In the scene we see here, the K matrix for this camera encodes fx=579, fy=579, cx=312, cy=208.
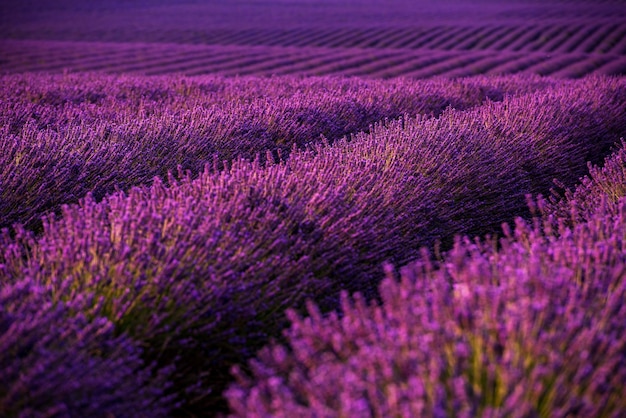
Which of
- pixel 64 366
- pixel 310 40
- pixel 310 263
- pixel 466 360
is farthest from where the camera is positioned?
pixel 310 40

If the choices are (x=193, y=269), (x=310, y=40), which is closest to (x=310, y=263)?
(x=193, y=269)

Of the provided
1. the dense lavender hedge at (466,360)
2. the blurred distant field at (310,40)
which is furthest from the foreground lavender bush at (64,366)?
the blurred distant field at (310,40)

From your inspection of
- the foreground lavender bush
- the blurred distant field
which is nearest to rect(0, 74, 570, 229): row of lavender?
the foreground lavender bush

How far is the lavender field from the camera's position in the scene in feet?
4.41

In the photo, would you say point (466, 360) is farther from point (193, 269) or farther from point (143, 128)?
point (143, 128)

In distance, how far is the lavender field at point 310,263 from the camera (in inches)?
52.9

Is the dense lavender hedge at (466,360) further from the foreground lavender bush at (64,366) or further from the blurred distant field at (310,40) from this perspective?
the blurred distant field at (310,40)

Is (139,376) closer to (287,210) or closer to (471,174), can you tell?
(287,210)

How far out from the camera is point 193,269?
6.46ft

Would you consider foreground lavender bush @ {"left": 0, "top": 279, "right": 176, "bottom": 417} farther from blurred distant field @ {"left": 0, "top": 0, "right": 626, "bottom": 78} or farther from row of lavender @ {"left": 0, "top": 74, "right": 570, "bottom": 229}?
blurred distant field @ {"left": 0, "top": 0, "right": 626, "bottom": 78}

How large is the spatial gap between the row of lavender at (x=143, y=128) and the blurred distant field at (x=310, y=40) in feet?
26.5

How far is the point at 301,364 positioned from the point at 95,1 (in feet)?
152

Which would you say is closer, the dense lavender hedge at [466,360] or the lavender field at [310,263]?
the dense lavender hedge at [466,360]

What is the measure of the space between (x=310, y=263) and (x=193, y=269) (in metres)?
0.51
